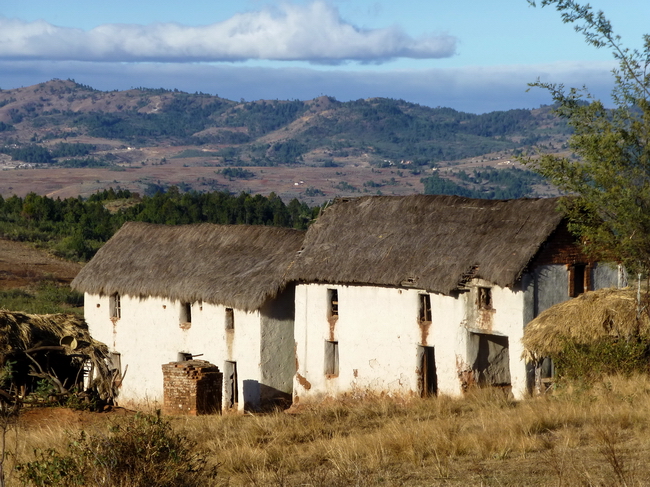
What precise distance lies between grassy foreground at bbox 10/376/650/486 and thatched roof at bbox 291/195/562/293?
15.0ft

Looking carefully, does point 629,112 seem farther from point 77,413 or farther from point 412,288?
point 77,413

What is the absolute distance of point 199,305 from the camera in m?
22.9

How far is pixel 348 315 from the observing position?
20.8 meters

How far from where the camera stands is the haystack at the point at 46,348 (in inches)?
675

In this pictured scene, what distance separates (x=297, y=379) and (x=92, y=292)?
7394mm

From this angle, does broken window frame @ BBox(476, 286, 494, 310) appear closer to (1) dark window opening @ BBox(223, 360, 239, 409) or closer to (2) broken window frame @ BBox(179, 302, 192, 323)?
(1) dark window opening @ BBox(223, 360, 239, 409)

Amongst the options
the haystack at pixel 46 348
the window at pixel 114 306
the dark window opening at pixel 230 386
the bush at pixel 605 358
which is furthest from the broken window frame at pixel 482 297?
the window at pixel 114 306

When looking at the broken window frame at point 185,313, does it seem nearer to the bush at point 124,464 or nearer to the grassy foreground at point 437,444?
the grassy foreground at point 437,444

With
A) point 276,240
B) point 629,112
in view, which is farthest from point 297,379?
point 629,112

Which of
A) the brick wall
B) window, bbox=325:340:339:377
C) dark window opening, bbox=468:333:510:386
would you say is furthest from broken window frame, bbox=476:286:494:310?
the brick wall

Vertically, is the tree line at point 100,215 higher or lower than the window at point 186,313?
higher

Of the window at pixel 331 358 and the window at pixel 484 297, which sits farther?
Answer: the window at pixel 331 358

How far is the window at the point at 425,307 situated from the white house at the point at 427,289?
0.9 inches

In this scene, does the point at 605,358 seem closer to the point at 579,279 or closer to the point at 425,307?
the point at 579,279
